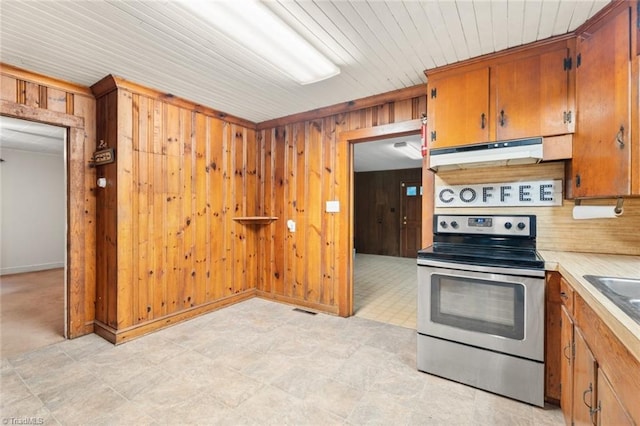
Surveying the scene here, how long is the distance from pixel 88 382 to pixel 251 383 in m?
1.18

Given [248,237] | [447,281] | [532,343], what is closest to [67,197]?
[248,237]

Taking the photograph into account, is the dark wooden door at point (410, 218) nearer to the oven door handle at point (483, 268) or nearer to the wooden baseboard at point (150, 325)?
the wooden baseboard at point (150, 325)

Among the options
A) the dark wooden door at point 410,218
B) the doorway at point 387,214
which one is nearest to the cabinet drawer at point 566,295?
the doorway at point 387,214

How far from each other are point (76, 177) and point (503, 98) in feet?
12.6

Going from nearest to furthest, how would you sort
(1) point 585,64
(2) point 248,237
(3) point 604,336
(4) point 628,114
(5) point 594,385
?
1. (3) point 604,336
2. (5) point 594,385
3. (4) point 628,114
4. (1) point 585,64
5. (2) point 248,237

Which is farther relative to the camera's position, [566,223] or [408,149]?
[408,149]

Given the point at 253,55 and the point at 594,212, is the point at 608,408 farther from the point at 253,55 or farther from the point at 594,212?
the point at 253,55

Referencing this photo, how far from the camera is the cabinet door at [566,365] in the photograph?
4.82 ft

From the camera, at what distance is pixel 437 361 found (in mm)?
2115

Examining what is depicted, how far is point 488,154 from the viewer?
217 centimetres

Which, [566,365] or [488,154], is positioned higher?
[488,154]

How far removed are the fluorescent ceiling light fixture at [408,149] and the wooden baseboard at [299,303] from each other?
315 centimetres

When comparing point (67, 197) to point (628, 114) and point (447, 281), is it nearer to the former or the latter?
point (447, 281)

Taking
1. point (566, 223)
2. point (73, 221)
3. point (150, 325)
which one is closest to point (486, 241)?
point (566, 223)
